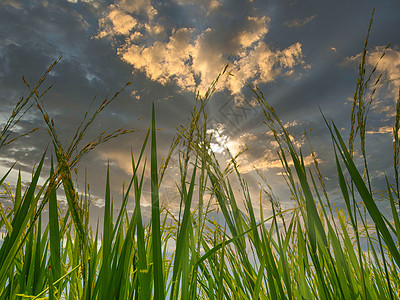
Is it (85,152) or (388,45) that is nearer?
(85,152)

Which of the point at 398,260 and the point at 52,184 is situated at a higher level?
the point at 52,184

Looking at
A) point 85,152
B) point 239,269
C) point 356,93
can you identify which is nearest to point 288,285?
point 239,269

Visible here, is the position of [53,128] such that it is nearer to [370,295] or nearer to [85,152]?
[85,152]

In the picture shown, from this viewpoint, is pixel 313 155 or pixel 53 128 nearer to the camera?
pixel 53 128

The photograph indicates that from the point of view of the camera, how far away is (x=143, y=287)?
3.58 ft

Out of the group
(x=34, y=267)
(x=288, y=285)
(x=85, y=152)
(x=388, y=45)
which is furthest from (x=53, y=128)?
(x=388, y=45)

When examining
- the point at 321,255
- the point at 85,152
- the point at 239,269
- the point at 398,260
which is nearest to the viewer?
the point at 398,260

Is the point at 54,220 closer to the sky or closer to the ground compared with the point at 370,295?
closer to the sky

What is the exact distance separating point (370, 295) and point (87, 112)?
1414 millimetres

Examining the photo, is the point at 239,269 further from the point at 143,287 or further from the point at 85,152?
the point at 85,152

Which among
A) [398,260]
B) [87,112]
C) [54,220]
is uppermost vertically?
[87,112]

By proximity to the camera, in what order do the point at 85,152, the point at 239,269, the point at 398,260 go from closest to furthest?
the point at 398,260 < the point at 85,152 < the point at 239,269

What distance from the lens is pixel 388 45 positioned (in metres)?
1.29

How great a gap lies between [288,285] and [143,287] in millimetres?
593
